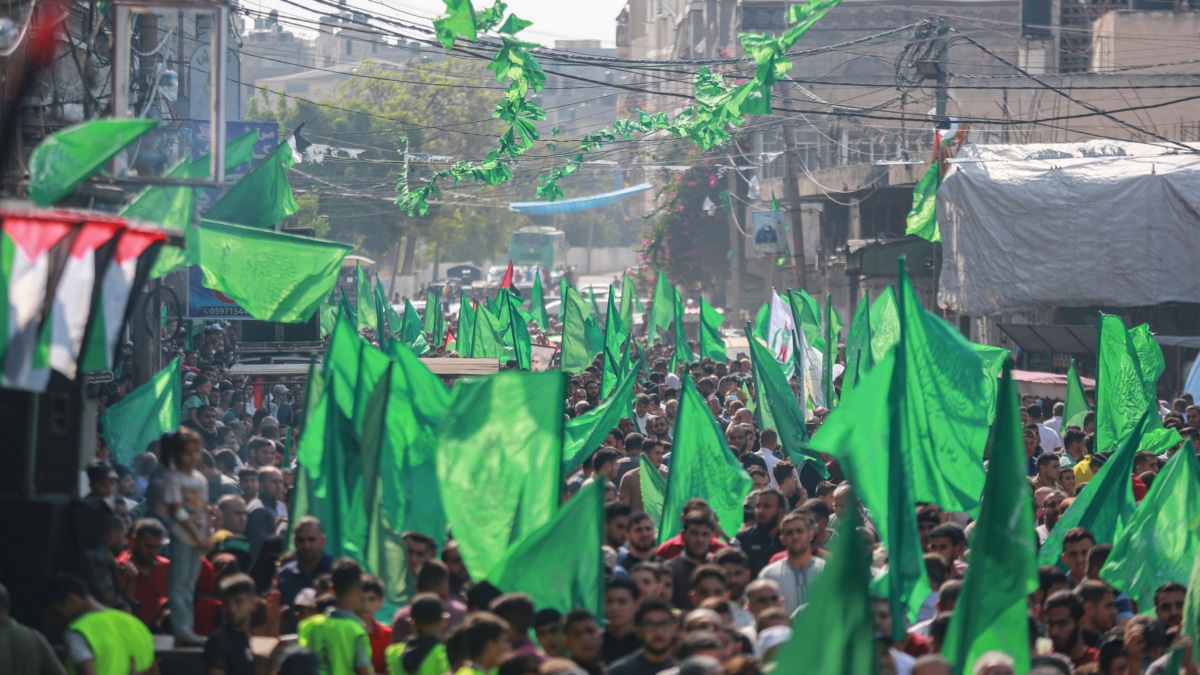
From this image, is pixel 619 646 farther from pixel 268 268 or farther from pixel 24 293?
pixel 268 268

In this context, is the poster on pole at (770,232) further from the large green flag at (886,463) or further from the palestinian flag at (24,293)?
the palestinian flag at (24,293)

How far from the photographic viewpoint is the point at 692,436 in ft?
31.2

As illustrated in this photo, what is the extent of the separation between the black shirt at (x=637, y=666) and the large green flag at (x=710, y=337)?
14.3 metres

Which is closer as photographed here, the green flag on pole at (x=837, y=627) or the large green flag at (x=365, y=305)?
the green flag on pole at (x=837, y=627)

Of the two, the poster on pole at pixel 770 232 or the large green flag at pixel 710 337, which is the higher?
the poster on pole at pixel 770 232

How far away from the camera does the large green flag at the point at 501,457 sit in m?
7.18

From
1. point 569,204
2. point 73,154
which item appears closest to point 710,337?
point 73,154

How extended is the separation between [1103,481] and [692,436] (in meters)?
2.40

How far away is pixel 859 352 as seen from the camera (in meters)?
12.9

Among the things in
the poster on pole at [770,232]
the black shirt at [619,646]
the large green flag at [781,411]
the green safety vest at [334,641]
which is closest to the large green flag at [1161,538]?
the black shirt at [619,646]

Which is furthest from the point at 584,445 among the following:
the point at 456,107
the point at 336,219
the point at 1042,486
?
the point at 456,107

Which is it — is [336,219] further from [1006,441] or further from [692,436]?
[1006,441]

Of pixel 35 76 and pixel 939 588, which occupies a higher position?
pixel 35 76

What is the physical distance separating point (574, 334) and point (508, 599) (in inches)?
503
